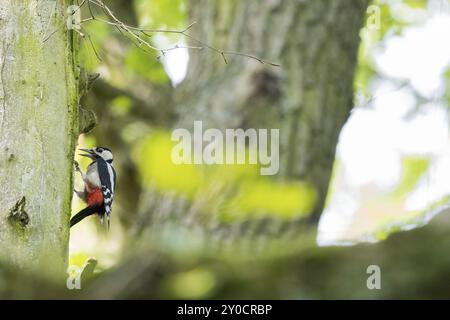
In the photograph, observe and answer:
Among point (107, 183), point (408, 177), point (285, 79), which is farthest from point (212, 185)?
point (408, 177)

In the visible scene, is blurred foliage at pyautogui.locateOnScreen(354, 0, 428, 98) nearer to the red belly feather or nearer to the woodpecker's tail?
the red belly feather

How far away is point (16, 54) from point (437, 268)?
1731 millimetres

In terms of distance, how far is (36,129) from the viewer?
2348mm

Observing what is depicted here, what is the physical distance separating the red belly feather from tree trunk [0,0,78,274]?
8.02 feet


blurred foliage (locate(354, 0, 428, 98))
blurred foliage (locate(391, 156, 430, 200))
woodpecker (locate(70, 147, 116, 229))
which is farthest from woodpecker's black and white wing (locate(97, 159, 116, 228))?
blurred foliage (locate(391, 156, 430, 200))

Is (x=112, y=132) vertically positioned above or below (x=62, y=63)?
above

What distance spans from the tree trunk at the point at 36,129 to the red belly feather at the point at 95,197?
8.02 ft

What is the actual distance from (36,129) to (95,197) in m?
2.66

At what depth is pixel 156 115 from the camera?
6137 millimetres

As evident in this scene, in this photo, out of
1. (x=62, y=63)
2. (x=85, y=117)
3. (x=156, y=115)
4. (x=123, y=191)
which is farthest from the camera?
(x=123, y=191)

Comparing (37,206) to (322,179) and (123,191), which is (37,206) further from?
(123,191)

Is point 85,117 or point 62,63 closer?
Answer: point 62,63

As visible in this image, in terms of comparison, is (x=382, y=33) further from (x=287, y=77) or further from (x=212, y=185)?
(x=212, y=185)

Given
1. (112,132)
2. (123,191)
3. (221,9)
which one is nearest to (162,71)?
(112,132)
